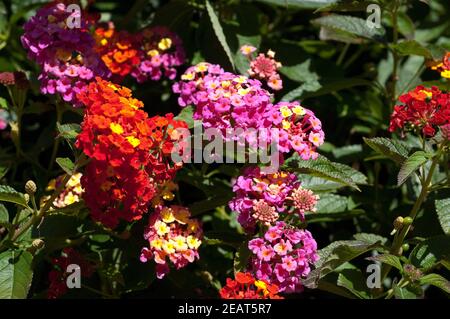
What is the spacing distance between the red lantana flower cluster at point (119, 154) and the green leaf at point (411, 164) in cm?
66

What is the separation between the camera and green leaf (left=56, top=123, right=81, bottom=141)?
226cm

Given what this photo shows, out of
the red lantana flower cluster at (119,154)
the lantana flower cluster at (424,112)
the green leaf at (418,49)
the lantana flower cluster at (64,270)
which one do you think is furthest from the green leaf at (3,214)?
the green leaf at (418,49)

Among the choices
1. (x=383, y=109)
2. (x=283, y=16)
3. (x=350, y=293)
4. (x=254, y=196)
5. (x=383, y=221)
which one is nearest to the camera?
(x=254, y=196)

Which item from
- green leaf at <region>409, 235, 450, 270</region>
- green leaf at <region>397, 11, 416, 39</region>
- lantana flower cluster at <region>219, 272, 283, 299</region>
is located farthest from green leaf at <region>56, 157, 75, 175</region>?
green leaf at <region>397, 11, 416, 39</region>

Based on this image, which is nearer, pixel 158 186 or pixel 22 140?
pixel 158 186

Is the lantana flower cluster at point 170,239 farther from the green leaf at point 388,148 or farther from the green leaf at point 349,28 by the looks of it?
the green leaf at point 349,28

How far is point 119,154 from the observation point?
2.14m

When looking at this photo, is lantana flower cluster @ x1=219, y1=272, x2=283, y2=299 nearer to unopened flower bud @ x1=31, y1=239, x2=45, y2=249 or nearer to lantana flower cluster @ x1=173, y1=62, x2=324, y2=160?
lantana flower cluster @ x1=173, y1=62, x2=324, y2=160

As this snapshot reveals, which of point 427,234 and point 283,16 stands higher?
point 283,16

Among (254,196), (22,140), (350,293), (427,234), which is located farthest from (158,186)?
(22,140)

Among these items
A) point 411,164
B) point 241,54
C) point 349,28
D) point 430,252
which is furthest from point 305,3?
point 430,252

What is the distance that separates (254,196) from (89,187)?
1.61 ft

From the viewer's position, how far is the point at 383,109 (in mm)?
3223

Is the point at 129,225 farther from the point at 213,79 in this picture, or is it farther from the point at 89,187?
the point at 213,79
